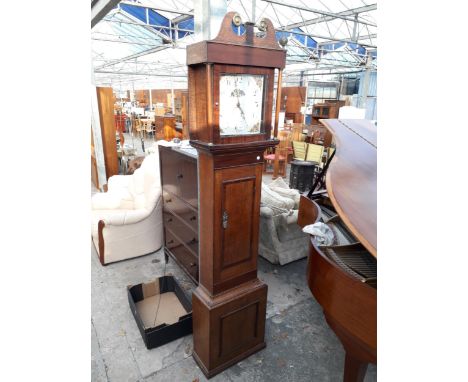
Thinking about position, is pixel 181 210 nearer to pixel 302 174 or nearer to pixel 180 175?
pixel 180 175

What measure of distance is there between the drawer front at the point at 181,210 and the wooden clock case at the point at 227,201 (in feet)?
2.04

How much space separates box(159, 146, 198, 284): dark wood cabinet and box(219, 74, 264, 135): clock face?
0.67 meters

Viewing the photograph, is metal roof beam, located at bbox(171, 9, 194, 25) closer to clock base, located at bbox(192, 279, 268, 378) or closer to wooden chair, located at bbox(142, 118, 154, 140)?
wooden chair, located at bbox(142, 118, 154, 140)

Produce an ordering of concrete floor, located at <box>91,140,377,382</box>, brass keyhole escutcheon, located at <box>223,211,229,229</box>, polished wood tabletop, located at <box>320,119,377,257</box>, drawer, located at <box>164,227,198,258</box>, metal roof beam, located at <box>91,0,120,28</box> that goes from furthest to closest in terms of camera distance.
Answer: metal roof beam, located at <box>91,0,120,28</box>
drawer, located at <box>164,227,198,258</box>
concrete floor, located at <box>91,140,377,382</box>
brass keyhole escutcheon, located at <box>223,211,229,229</box>
polished wood tabletop, located at <box>320,119,377,257</box>

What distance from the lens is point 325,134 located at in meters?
7.75

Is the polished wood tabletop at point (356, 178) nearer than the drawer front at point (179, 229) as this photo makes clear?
Yes

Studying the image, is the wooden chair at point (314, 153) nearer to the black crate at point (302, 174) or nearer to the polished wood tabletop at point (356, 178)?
the black crate at point (302, 174)

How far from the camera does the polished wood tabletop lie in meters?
1.20

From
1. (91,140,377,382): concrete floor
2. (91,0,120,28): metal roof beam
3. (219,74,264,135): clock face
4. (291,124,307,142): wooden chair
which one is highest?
(91,0,120,28): metal roof beam

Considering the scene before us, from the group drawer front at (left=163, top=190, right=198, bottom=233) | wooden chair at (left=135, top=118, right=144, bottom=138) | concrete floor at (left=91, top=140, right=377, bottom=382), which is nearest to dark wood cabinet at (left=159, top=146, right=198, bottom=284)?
drawer front at (left=163, top=190, right=198, bottom=233)

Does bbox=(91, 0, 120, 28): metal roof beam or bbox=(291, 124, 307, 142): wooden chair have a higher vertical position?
bbox=(91, 0, 120, 28): metal roof beam

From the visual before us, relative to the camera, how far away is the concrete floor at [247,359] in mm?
2014

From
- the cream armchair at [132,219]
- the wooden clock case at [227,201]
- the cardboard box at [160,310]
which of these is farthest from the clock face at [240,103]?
the cream armchair at [132,219]
